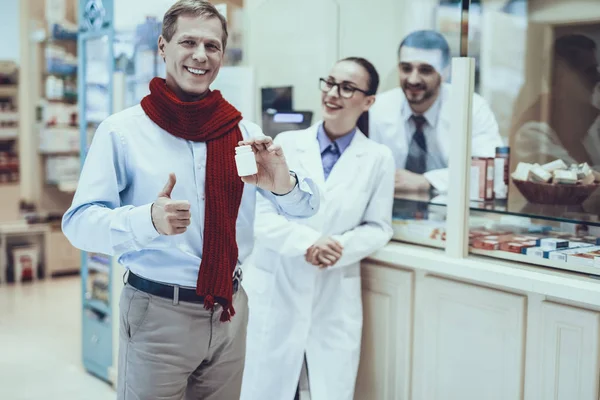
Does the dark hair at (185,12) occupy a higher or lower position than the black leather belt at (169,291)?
higher

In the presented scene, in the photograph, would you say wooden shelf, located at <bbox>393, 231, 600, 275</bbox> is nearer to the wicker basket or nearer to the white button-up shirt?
the wicker basket

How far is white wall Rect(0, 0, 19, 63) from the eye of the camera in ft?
21.6

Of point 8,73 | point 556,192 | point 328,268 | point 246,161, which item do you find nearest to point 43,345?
point 328,268

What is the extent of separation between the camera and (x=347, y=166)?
2.94m

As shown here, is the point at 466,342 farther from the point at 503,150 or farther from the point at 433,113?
the point at 433,113

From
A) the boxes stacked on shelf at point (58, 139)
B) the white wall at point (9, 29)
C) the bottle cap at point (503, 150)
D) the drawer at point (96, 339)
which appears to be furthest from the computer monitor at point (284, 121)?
the white wall at point (9, 29)

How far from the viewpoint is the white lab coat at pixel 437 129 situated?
Result: 2906mm

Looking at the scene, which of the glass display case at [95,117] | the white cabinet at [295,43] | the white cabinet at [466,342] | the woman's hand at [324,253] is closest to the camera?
the white cabinet at [466,342]

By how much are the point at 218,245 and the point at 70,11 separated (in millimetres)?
5499

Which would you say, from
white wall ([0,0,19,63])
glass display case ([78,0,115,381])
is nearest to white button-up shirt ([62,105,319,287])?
glass display case ([78,0,115,381])

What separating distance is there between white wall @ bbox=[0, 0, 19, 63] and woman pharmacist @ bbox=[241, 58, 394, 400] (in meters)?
4.61

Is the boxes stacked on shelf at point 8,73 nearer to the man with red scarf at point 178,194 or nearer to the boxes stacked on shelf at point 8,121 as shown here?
the boxes stacked on shelf at point 8,121

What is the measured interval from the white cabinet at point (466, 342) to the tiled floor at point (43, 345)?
189 cm

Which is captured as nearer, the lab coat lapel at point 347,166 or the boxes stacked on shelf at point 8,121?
the lab coat lapel at point 347,166
